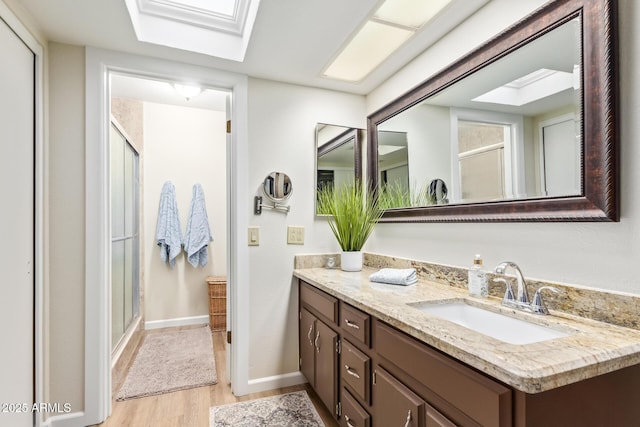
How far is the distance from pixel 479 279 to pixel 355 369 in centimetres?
67

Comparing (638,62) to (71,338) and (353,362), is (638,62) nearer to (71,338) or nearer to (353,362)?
(353,362)

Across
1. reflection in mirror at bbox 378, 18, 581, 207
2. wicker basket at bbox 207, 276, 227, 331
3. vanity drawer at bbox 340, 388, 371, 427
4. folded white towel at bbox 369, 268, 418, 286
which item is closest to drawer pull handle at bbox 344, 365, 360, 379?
vanity drawer at bbox 340, 388, 371, 427

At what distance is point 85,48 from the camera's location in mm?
1762

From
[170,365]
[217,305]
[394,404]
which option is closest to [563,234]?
[394,404]

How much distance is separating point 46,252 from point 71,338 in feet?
1.62

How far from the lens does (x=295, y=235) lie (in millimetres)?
2186

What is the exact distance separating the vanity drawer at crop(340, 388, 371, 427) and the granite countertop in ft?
1.55

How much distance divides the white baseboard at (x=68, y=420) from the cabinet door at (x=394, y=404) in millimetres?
1616

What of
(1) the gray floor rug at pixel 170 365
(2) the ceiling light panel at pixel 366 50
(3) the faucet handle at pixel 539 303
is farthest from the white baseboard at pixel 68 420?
(2) the ceiling light panel at pixel 366 50

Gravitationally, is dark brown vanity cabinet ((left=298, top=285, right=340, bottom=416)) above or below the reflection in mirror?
below

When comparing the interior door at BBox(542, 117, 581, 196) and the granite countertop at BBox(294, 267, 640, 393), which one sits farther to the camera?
the interior door at BBox(542, 117, 581, 196)

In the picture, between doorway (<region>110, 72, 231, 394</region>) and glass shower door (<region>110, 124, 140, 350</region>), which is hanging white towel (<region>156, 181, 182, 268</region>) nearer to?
doorway (<region>110, 72, 231, 394</region>)

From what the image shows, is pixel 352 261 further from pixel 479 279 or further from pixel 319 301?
pixel 479 279

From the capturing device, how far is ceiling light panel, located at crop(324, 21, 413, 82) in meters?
1.68
